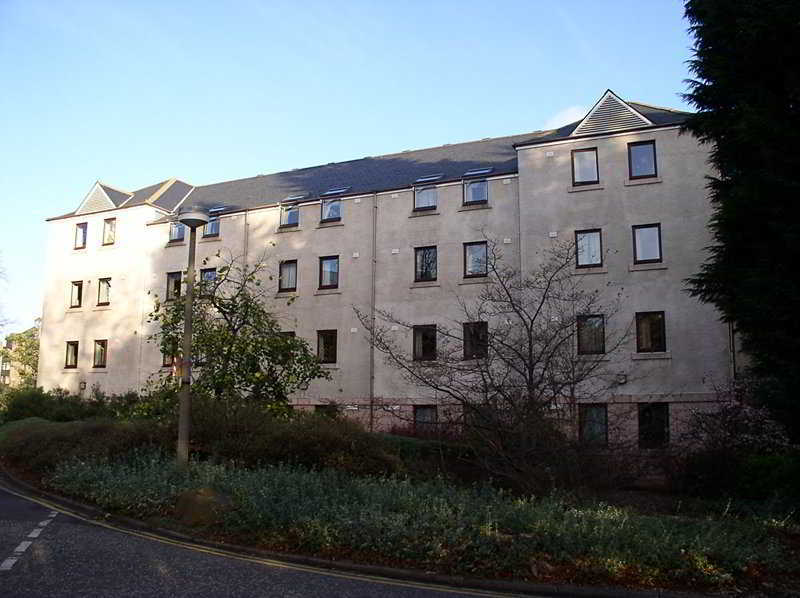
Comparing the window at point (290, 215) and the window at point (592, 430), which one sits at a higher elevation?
the window at point (290, 215)

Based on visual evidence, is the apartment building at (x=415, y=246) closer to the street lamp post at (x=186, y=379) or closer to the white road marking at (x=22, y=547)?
the street lamp post at (x=186, y=379)

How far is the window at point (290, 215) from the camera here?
3256 cm

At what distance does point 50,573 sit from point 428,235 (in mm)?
22381

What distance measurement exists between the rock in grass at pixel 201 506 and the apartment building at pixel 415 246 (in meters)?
11.1

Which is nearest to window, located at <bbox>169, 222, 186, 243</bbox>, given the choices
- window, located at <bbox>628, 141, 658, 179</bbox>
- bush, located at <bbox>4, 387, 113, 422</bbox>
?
bush, located at <bbox>4, 387, 113, 422</bbox>

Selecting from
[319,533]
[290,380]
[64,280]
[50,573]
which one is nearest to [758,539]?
[319,533]

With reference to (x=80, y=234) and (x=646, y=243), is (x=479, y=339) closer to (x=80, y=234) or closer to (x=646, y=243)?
(x=646, y=243)

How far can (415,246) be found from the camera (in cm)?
2952

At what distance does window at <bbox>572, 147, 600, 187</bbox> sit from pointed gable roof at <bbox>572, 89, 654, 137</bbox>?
0.72 metres

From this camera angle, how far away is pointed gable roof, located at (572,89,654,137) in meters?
26.5

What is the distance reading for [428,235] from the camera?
96.5ft

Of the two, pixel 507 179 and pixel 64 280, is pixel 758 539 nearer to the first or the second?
pixel 507 179

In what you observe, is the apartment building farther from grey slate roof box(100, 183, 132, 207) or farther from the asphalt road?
the asphalt road

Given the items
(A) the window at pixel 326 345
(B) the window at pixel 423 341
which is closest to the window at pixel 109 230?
(A) the window at pixel 326 345
